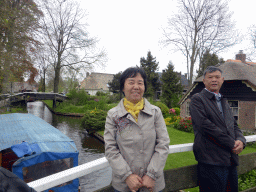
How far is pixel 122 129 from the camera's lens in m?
1.65

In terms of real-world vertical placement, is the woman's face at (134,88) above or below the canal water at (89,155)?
above

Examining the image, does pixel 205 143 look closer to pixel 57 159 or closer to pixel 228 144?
pixel 228 144

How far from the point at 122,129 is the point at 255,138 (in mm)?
2030

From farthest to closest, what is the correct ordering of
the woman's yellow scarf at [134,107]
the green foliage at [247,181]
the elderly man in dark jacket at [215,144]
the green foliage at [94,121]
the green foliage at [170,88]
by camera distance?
the green foliage at [170,88]
the green foliage at [94,121]
the green foliage at [247,181]
the elderly man in dark jacket at [215,144]
the woman's yellow scarf at [134,107]

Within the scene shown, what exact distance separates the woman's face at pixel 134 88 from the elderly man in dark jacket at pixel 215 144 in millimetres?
772

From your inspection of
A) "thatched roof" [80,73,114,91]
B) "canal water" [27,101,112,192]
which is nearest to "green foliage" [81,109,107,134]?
"canal water" [27,101,112,192]

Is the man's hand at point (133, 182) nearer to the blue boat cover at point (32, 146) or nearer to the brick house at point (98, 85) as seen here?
the blue boat cover at point (32, 146)

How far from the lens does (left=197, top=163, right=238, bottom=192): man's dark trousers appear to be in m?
2.02

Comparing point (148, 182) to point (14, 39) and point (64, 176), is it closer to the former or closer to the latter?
point (64, 176)

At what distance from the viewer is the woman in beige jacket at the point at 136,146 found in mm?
1543

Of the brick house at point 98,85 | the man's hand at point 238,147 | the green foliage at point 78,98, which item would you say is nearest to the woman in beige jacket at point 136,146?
the man's hand at point 238,147

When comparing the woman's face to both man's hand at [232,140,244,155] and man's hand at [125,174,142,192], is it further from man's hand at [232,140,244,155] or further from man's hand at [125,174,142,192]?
man's hand at [232,140,244,155]

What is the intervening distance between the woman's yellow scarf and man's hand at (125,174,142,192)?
468mm

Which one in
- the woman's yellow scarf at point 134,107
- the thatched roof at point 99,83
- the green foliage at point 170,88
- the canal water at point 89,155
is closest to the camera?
the woman's yellow scarf at point 134,107
